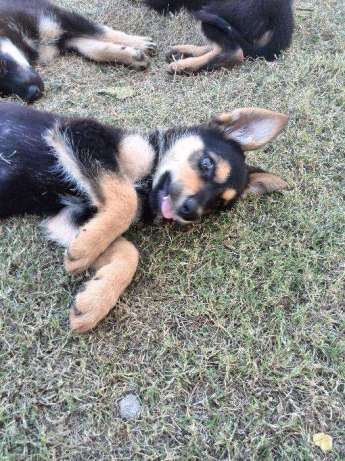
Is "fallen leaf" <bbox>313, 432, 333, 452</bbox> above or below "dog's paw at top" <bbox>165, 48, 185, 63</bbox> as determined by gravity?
below

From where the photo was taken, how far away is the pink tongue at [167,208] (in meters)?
2.84

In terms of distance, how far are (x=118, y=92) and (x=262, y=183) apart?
1750mm

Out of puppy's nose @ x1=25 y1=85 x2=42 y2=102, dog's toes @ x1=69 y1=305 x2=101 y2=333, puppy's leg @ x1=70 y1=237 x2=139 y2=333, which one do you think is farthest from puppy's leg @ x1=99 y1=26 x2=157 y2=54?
dog's toes @ x1=69 y1=305 x2=101 y2=333

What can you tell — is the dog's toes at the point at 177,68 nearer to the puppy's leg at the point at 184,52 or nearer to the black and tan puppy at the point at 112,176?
the puppy's leg at the point at 184,52

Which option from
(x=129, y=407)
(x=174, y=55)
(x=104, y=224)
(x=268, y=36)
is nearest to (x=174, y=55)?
(x=174, y=55)

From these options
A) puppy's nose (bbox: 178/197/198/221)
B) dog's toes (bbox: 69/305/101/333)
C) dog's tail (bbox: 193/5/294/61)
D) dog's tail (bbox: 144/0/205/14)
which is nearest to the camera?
dog's toes (bbox: 69/305/101/333)

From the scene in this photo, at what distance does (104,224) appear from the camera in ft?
8.41

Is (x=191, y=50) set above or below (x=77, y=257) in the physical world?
below

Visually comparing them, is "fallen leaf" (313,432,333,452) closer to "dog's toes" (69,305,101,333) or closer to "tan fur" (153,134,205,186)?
"dog's toes" (69,305,101,333)

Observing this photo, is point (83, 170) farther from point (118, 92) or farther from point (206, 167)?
point (118, 92)

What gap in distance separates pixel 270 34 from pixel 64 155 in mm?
2819

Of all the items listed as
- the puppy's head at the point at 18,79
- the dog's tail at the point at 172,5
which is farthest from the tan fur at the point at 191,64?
the puppy's head at the point at 18,79

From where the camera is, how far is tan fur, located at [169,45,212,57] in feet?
15.5

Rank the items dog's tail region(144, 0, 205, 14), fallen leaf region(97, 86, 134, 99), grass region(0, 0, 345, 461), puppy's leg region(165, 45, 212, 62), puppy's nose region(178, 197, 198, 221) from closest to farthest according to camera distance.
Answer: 1. grass region(0, 0, 345, 461)
2. puppy's nose region(178, 197, 198, 221)
3. fallen leaf region(97, 86, 134, 99)
4. puppy's leg region(165, 45, 212, 62)
5. dog's tail region(144, 0, 205, 14)
